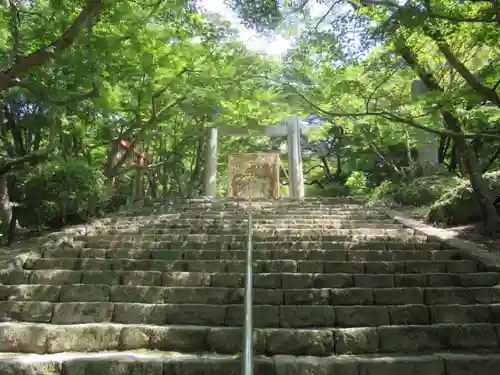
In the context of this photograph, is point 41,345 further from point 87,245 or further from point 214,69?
point 214,69

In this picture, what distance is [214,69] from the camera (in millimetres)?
8977

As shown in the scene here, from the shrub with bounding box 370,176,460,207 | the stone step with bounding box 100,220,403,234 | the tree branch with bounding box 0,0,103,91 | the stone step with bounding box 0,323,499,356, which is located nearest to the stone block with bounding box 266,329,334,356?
the stone step with bounding box 0,323,499,356

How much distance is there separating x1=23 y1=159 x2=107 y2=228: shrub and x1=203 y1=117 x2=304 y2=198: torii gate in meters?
7.52

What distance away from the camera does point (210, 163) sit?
49.8 feet

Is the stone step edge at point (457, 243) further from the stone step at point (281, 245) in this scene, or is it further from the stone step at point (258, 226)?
the stone step at point (258, 226)

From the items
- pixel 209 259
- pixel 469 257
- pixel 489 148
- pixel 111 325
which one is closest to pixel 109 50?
pixel 209 259

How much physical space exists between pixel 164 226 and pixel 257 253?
2.83 meters

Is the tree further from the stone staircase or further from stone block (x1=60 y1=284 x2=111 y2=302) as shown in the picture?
stone block (x1=60 y1=284 x2=111 y2=302)

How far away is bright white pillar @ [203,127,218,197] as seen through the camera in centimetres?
1503

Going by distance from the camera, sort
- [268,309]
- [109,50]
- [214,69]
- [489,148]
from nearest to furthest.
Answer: [268,309], [109,50], [214,69], [489,148]

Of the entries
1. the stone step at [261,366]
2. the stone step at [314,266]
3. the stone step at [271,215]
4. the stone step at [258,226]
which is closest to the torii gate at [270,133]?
the stone step at [271,215]

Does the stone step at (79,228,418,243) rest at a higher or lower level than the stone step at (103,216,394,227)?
lower

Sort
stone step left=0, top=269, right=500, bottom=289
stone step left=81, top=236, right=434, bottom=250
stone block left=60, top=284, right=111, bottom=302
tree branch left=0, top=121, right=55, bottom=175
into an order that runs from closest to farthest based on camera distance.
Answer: stone block left=60, top=284, right=111, bottom=302, stone step left=0, top=269, right=500, bottom=289, stone step left=81, top=236, right=434, bottom=250, tree branch left=0, top=121, right=55, bottom=175

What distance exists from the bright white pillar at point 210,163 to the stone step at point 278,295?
10.5 metres
